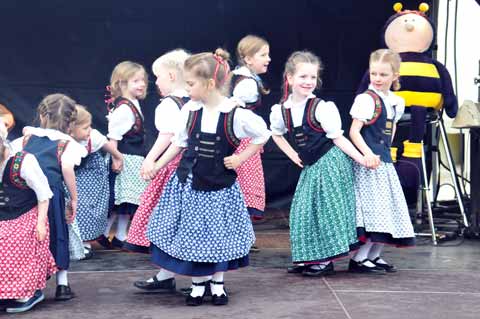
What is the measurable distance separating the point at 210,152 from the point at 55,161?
2.48 ft

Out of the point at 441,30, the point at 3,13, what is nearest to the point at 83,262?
the point at 3,13

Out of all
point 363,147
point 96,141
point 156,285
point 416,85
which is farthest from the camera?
point 416,85

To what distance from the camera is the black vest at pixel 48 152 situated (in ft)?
15.6

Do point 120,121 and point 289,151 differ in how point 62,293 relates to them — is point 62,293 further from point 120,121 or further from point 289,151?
point 120,121

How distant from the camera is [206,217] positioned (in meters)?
4.64

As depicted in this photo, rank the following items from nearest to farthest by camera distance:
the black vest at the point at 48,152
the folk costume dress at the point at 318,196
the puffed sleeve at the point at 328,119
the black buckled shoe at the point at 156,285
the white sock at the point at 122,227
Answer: the black vest at the point at 48,152 → the black buckled shoe at the point at 156,285 → the puffed sleeve at the point at 328,119 → the folk costume dress at the point at 318,196 → the white sock at the point at 122,227

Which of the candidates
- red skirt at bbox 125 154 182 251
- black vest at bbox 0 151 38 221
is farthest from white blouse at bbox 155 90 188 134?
black vest at bbox 0 151 38 221

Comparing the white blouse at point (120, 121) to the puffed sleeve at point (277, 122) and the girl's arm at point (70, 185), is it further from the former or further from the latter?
the girl's arm at point (70, 185)

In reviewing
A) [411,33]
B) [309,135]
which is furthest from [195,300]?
[411,33]

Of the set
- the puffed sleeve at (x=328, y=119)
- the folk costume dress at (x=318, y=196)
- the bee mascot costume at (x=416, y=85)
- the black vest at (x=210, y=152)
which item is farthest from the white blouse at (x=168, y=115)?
the bee mascot costume at (x=416, y=85)

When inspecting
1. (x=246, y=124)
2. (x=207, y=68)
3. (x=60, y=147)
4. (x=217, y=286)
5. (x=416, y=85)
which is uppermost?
(x=207, y=68)

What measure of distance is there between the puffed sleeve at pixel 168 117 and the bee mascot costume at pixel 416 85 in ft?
6.24

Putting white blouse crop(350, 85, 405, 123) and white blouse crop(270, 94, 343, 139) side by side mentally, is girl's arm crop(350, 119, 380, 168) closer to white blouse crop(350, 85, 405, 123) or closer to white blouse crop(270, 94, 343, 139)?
white blouse crop(350, 85, 405, 123)

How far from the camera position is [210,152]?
15.3 ft
